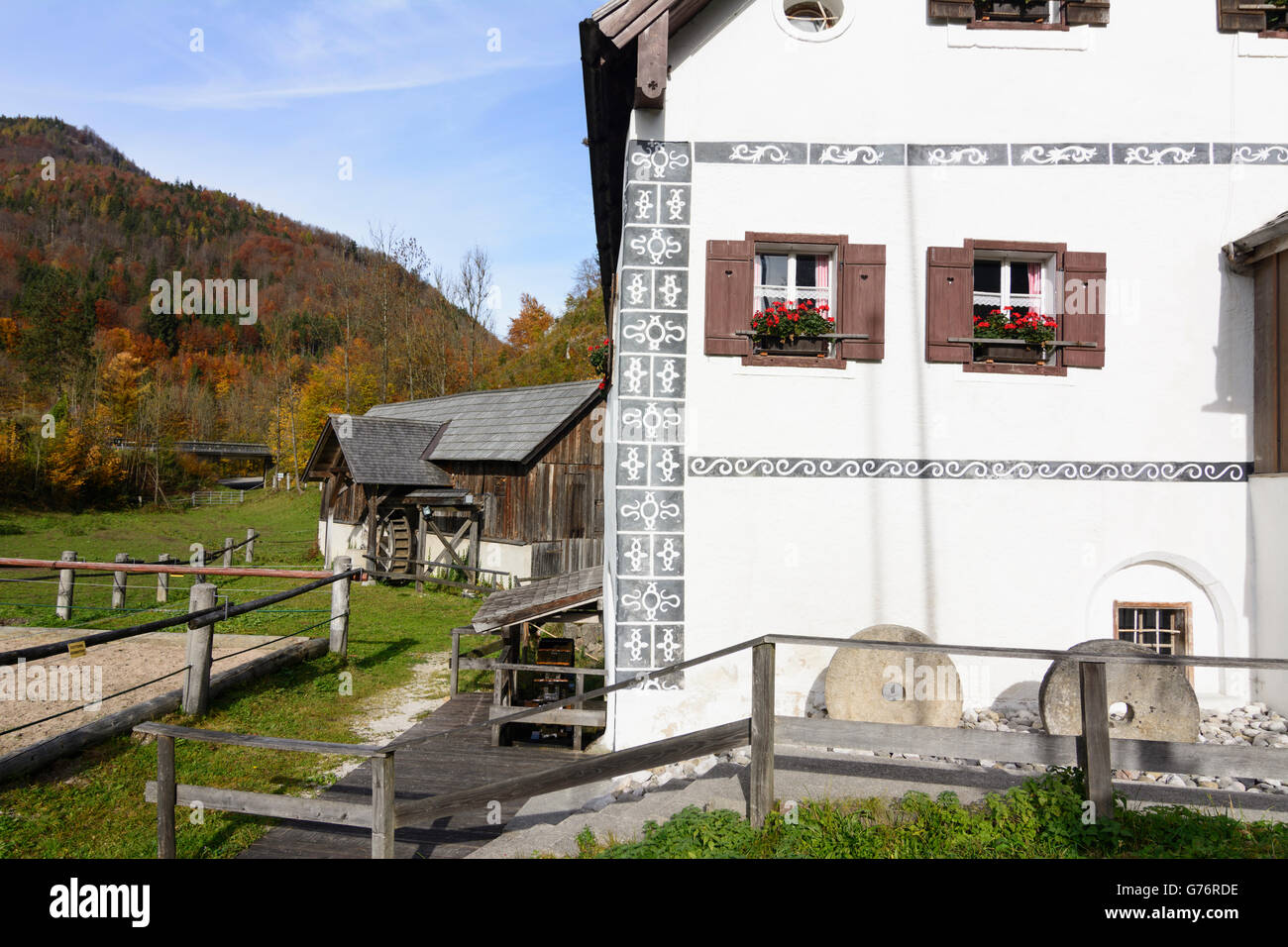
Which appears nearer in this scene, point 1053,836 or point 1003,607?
point 1053,836

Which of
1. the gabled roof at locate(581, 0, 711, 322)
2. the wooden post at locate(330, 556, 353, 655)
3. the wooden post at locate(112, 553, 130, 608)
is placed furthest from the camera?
the wooden post at locate(112, 553, 130, 608)

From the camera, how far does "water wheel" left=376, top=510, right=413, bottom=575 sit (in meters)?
21.0

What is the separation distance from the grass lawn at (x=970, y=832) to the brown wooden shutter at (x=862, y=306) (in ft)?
12.5

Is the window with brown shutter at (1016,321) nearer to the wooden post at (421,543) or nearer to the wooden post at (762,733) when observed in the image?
the wooden post at (762,733)

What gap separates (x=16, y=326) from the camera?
2093 inches

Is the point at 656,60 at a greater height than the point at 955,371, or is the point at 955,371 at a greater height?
the point at 656,60

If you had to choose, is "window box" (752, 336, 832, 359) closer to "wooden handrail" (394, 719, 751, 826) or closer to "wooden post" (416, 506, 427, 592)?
"wooden handrail" (394, 719, 751, 826)

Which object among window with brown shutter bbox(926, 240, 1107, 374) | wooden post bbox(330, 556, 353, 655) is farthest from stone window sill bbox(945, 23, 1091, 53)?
wooden post bbox(330, 556, 353, 655)

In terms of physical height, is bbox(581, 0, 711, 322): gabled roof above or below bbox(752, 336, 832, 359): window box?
above

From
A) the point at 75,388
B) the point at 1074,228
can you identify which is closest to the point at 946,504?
the point at 1074,228

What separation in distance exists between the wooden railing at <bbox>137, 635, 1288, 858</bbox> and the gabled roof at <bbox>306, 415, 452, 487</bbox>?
54.9 feet

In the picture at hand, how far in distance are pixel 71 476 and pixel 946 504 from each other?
36943 millimetres

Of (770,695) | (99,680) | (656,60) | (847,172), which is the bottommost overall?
(99,680)

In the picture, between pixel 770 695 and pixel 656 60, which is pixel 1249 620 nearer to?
pixel 770 695
